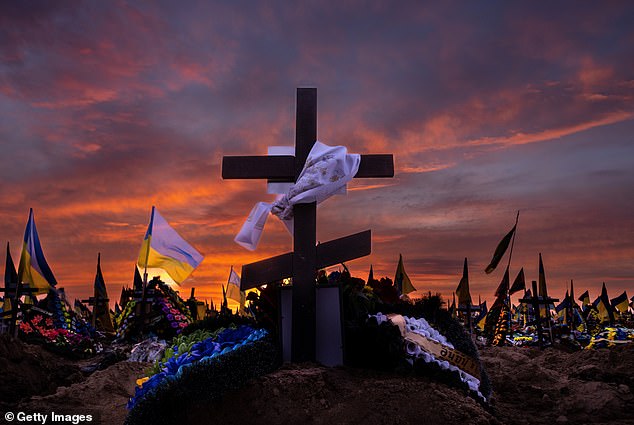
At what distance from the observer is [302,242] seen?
22.4ft

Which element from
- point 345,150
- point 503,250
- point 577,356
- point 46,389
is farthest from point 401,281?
point 345,150

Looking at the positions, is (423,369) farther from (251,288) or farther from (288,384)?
(251,288)

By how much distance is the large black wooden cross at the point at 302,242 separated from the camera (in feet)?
21.0

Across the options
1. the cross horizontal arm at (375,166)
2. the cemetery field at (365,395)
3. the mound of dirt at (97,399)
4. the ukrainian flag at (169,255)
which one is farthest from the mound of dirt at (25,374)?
the cross horizontal arm at (375,166)

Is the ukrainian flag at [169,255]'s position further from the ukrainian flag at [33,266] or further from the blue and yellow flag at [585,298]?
the blue and yellow flag at [585,298]

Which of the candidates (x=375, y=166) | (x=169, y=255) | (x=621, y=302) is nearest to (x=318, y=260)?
(x=375, y=166)

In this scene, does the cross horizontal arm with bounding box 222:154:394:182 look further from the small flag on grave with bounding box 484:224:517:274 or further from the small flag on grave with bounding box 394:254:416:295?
the small flag on grave with bounding box 394:254:416:295

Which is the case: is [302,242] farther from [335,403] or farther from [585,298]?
[585,298]

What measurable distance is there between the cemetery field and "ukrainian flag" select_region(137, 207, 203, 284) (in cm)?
410

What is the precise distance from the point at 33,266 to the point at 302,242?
15.3m

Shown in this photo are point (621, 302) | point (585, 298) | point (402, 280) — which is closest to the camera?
point (402, 280)

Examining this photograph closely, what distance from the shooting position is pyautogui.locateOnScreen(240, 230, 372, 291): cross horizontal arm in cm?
673

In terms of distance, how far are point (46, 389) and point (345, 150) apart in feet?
27.6

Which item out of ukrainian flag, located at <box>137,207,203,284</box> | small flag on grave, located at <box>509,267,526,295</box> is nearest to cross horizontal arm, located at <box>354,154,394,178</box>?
ukrainian flag, located at <box>137,207,203,284</box>
